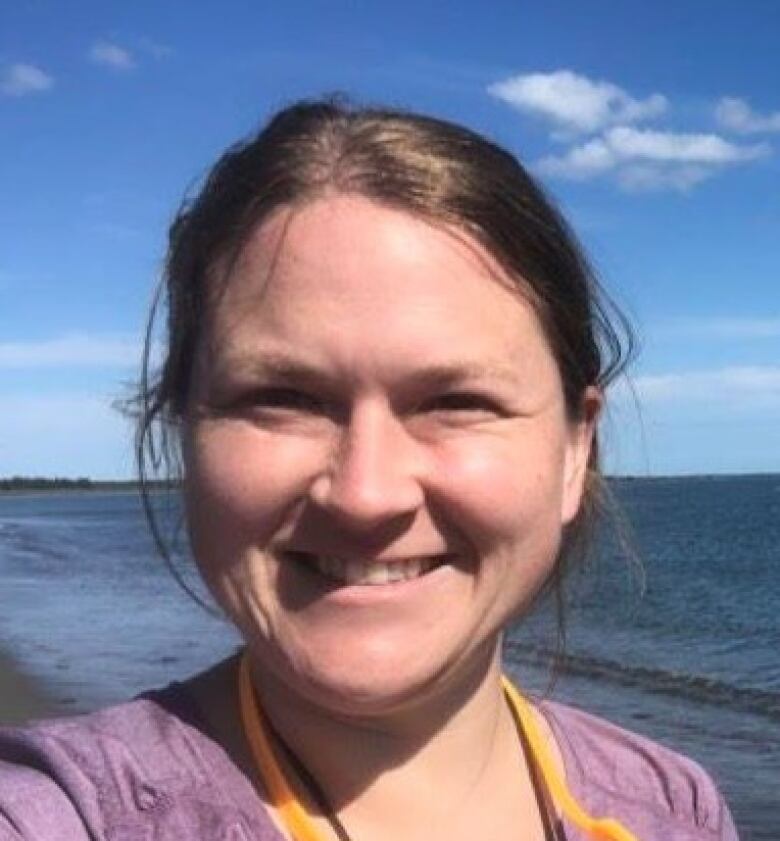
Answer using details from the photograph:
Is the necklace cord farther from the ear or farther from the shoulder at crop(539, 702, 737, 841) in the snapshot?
the ear

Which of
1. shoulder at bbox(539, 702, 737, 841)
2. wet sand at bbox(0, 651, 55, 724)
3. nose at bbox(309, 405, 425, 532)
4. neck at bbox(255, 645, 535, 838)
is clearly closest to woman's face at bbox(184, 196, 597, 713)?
nose at bbox(309, 405, 425, 532)

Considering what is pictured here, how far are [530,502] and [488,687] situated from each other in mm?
370

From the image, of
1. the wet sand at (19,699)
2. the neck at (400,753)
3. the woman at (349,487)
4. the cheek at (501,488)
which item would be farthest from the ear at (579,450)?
the wet sand at (19,699)

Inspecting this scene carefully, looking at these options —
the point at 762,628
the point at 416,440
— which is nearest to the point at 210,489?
the point at 416,440

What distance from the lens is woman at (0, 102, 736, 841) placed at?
1792mm

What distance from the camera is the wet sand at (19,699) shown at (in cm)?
1320

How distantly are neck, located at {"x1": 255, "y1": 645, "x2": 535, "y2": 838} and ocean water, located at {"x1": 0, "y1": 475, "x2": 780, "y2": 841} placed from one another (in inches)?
16.1

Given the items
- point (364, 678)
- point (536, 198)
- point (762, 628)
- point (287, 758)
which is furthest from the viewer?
point (762, 628)

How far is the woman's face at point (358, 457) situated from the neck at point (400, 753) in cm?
11

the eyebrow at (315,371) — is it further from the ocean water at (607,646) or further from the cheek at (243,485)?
the ocean water at (607,646)

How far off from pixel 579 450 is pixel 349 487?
0.53 meters

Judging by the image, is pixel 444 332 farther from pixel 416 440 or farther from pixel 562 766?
pixel 562 766

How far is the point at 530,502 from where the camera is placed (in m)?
1.89

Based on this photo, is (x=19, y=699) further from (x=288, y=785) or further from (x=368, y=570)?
(x=368, y=570)
